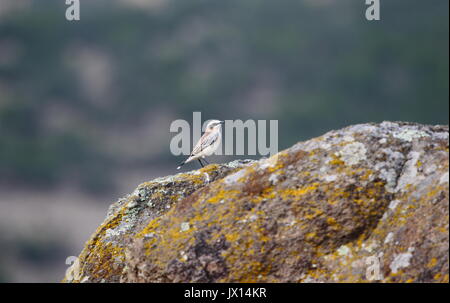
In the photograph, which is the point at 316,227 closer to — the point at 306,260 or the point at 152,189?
the point at 306,260

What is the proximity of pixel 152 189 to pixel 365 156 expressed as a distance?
3463 mm

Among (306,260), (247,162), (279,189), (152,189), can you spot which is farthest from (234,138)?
(306,260)

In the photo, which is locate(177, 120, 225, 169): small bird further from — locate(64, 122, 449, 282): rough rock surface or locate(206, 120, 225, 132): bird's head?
locate(64, 122, 449, 282): rough rock surface

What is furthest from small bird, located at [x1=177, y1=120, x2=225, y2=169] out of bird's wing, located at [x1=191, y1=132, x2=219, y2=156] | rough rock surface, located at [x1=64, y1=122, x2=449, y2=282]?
rough rock surface, located at [x1=64, y1=122, x2=449, y2=282]

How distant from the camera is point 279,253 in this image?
8.40 meters

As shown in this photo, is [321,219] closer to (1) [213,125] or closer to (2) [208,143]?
(2) [208,143]

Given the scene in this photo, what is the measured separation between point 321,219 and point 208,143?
719 centimetres

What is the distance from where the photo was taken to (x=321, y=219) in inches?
334

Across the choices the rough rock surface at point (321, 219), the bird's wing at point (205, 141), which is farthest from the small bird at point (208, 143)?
the rough rock surface at point (321, 219)

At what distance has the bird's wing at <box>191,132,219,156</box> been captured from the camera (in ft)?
50.2

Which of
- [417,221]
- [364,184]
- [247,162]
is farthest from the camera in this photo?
[247,162]

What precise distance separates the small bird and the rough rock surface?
19.7 feet

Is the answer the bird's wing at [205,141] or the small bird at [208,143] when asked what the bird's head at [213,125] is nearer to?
the small bird at [208,143]

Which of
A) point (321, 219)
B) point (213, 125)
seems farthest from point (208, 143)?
point (321, 219)
